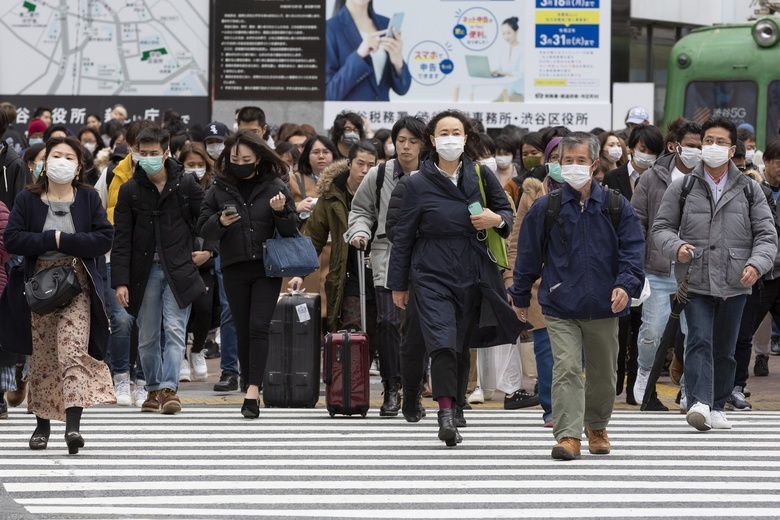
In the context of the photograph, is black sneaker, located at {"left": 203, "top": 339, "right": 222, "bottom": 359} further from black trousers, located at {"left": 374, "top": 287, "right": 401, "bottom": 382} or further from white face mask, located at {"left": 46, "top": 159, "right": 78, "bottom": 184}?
white face mask, located at {"left": 46, "top": 159, "right": 78, "bottom": 184}

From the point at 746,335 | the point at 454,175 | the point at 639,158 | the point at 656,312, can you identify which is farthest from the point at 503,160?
the point at 454,175

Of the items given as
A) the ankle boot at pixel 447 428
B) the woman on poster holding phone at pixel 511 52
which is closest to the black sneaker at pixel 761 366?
the ankle boot at pixel 447 428

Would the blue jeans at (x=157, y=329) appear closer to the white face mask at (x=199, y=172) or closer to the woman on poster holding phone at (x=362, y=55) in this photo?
the white face mask at (x=199, y=172)

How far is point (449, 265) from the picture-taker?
32.4 ft

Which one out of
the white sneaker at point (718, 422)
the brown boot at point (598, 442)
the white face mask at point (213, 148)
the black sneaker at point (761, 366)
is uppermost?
the white face mask at point (213, 148)

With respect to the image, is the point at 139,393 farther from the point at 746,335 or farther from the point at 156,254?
the point at 746,335

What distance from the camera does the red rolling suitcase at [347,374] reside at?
11008mm

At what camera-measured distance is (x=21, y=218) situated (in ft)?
32.2

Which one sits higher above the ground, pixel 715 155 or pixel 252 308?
pixel 715 155

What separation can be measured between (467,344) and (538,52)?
47.6 feet

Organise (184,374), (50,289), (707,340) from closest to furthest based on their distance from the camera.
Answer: (50,289)
(707,340)
(184,374)

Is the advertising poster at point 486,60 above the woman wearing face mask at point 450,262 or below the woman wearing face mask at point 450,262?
above

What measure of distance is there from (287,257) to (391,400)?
1.22 meters

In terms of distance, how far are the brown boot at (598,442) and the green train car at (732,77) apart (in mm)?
13436
